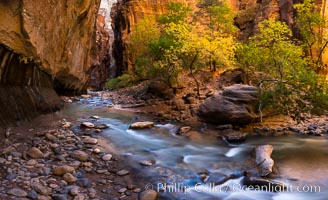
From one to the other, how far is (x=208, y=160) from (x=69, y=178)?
3743mm

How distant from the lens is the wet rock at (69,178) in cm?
→ 548

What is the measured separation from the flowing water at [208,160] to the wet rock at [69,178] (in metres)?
1.40

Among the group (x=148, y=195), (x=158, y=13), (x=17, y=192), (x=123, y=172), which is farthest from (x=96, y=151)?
(x=158, y=13)

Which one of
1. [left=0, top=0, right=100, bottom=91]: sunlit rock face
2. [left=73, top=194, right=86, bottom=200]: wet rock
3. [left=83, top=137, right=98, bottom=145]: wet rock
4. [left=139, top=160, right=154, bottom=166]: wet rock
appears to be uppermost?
[left=0, top=0, right=100, bottom=91]: sunlit rock face

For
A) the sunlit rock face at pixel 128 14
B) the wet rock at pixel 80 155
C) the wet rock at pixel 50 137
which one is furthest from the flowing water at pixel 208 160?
A: the sunlit rock face at pixel 128 14

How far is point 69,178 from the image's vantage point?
5520 millimetres

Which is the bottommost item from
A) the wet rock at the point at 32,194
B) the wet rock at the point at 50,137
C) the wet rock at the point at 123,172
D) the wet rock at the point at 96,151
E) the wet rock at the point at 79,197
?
the wet rock at the point at 123,172

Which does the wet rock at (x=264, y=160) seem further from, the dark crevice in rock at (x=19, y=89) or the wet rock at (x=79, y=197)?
the dark crevice in rock at (x=19, y=89)

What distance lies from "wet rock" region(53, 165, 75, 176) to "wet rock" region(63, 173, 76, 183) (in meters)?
0.14

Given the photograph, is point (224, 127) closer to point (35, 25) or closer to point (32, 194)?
point (35, 25)

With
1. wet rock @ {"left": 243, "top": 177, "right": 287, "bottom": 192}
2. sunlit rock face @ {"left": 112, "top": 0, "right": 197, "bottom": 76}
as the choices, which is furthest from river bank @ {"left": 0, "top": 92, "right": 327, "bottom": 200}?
sunlit rock face @ {"left": 112, "top": 0, "right": 197, "bottom": 76}

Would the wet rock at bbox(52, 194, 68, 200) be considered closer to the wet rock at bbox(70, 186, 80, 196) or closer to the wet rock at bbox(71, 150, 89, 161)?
the wet rock at bbox(70, 186, 80, 196)

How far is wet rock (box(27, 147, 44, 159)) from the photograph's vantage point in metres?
6.24

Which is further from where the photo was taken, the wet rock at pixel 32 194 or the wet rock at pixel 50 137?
the wet rock at pixel 50 137
